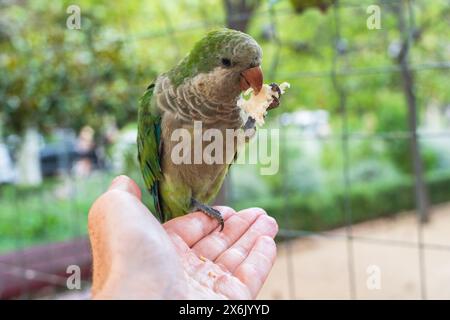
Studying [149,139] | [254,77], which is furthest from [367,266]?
[254,77]

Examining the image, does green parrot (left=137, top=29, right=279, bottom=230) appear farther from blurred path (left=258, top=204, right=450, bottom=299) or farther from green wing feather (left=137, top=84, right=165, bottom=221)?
blurred path (left=258, top=204, right=450, bottom=299)

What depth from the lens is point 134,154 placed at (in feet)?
15.2

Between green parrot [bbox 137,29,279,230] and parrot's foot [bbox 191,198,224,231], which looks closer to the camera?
green parrot [bbox 137,29,279,230]

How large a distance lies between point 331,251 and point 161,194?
3.00 metres

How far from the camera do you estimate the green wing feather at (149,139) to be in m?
1.75

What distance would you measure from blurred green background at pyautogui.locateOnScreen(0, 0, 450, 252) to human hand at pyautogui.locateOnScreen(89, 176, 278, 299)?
1077mm

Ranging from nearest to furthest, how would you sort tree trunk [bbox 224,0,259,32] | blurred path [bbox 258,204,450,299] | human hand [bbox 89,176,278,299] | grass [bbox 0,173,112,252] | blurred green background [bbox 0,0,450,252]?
human hand [bbox 89,176,278,299] → tree trunk [bbox 224,0,259,32] → blurred path [bbox 258,204,450,299] → blurred green background [bbox 0,0,450,252] → grass [bbox 0,173,112,252]

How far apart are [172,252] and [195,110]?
1.60 ft

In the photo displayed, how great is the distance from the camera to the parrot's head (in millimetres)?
1453

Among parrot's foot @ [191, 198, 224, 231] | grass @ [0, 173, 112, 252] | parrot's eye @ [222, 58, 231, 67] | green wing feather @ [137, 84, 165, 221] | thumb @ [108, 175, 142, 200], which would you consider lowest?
grass @ [0, 173, 112, 252]

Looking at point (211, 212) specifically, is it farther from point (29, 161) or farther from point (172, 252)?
point (29, 161)

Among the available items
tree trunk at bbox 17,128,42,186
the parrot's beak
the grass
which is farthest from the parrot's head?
the grass

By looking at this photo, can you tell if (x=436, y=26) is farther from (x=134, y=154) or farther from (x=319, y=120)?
(x=134, y=154)
